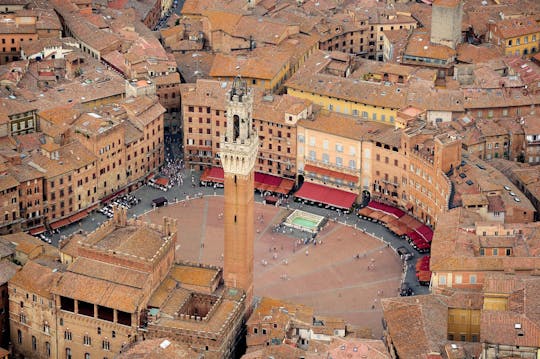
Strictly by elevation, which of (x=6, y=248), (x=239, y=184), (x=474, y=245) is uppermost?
(x=239, y=184)

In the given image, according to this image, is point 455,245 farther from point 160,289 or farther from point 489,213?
point 160,289

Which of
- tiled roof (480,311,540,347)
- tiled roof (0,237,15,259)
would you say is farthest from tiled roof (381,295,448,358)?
tiled roof (0,237,15,259)

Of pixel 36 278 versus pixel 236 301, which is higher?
pixel 36 278

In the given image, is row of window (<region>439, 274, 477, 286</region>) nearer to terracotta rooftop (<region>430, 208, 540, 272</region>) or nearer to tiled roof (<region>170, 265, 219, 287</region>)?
terracotta rooftop (<region>430, 208, 540, 272</region>)

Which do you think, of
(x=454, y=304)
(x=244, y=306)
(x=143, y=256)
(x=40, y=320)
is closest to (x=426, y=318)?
(x=454, y=304)

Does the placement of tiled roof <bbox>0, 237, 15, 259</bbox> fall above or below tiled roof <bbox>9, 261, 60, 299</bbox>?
above

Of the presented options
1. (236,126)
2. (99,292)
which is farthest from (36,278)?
(236,126)

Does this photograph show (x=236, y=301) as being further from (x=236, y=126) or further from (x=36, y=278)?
(x=36, y=278)

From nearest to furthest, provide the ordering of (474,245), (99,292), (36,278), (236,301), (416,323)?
A: (416,323) < (99,292) < (236,301) < (36,278) < (474,245)
